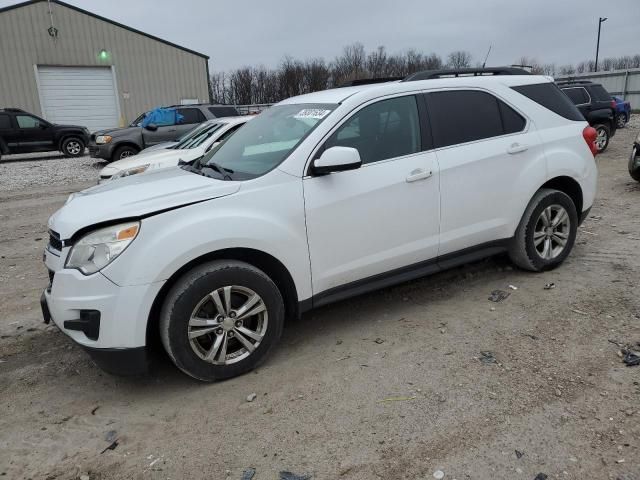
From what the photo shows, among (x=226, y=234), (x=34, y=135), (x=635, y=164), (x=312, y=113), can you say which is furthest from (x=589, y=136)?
(x=34, y=135)

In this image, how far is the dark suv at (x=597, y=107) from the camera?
13703mm

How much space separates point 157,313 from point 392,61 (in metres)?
60.7

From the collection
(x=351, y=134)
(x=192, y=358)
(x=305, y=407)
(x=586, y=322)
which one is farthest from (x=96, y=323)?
(x=586, y=322)

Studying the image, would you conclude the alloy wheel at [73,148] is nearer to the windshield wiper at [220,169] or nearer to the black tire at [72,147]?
the black tire at [72,147]

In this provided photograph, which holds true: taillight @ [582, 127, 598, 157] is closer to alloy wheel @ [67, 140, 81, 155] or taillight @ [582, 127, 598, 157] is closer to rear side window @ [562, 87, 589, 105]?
rear side window @ [562, 87, 589, 105]

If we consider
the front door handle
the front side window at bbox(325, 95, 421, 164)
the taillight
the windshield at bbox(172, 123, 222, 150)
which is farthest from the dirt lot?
the windshield at bbox(172, 123, 222, 150)

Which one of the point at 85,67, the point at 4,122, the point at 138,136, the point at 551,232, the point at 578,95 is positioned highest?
the point at 85,67

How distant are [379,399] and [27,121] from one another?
18445mm

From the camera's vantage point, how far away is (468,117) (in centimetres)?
422

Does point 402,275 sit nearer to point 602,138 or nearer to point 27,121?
point 602,138

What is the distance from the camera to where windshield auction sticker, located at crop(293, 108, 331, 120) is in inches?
147

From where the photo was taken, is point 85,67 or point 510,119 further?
point 85,67

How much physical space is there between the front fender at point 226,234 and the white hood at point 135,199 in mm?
74

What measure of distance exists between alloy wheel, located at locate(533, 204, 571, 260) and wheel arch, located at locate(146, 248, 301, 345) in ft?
8.05
